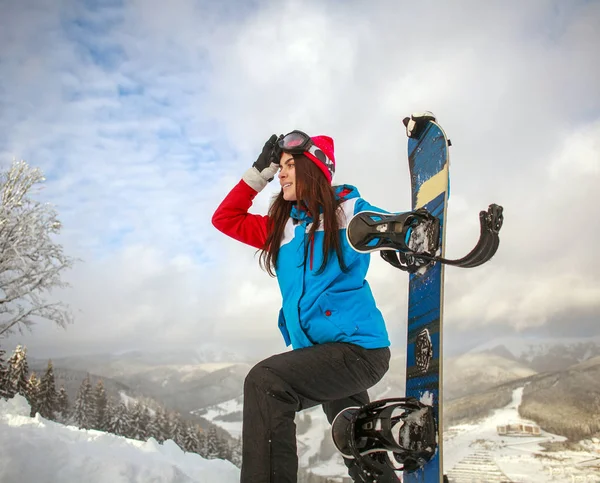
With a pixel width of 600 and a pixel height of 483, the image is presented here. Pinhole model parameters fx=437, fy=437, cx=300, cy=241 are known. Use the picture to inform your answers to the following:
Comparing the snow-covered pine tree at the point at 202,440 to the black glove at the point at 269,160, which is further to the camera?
the snow-covered pine tree at the point at 202,440

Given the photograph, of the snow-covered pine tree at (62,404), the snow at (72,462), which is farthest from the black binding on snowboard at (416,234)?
the snow-covered pine tree at (62,404)

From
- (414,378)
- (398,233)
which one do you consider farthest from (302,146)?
(414,378)

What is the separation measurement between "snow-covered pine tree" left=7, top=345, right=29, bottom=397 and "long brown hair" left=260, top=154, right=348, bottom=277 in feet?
77.9

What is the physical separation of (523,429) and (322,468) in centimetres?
3362

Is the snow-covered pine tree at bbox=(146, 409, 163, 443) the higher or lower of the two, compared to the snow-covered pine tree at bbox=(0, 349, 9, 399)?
lower

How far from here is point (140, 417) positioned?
2158 cm

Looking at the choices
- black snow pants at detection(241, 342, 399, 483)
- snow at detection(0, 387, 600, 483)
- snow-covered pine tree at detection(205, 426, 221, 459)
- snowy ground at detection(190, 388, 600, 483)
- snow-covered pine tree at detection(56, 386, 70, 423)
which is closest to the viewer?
black snow pants at detection(241, 342, 399, 483)

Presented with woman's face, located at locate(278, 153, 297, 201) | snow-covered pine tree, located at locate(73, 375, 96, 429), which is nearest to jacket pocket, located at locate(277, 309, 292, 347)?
woman's face, located at locate(278, 153, 297, 201)

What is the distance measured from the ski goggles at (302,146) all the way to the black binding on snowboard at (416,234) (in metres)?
0.64

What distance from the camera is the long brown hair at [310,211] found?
225cm

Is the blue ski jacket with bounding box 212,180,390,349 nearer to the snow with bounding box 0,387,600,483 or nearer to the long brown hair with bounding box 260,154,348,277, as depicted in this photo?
the long brown hair with bounding box 260,154,348,277

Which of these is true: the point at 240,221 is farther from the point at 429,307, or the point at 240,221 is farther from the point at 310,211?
the point at 429,307

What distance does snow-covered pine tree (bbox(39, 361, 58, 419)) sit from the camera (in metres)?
21.2

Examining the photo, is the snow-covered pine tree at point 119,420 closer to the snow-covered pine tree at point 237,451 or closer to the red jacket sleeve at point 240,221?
the snow-covered pine tree at point 237,451
